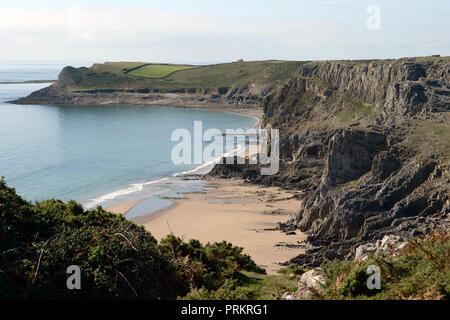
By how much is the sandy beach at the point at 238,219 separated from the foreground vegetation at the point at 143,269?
1187 centimetres

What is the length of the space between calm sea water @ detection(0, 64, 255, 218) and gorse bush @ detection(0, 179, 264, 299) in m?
26.9

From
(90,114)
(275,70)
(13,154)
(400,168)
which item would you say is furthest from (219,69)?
(400,168)

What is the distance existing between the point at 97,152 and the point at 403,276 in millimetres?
72751

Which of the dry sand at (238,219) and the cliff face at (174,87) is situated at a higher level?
the cliff face at (174,87)

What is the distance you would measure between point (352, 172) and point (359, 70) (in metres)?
34.2

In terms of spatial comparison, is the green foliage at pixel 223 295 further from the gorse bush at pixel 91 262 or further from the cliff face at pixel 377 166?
the cliff face at pixel 377 166

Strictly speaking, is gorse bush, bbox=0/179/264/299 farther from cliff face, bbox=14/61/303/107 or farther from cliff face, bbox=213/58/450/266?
cliff face, bbox=14/61/303/107

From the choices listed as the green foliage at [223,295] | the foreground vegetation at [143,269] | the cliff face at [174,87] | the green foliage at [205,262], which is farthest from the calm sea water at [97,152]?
the green foliage at [223,295]

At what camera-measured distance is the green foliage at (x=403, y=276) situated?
1142 cm

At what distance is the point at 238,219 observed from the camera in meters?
41.8

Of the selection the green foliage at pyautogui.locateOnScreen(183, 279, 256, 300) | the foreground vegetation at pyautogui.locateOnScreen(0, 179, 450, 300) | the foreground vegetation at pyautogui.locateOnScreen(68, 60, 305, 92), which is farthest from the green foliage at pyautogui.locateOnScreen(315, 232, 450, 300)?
the foreground vegetation at pyautogui.locateOnScreen(68, 60, 305, 92)


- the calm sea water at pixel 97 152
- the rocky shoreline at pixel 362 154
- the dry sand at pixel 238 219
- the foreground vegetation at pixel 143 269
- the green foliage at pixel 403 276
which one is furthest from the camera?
the calm sea water at pixel 97 152
